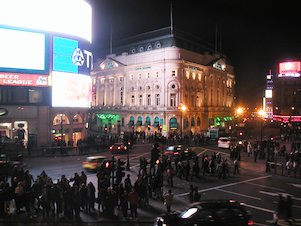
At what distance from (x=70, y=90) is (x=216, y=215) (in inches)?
1567

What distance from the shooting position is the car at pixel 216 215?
1171 centimetres

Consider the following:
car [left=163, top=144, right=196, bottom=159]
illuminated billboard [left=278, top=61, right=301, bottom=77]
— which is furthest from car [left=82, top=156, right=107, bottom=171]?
illuminated billboard [left=278, top=61, right=301, bottom=77]

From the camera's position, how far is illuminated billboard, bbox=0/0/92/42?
42.5 m

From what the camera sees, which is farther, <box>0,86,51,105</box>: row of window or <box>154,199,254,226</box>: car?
<box>0,86,51,105</box>: row of window

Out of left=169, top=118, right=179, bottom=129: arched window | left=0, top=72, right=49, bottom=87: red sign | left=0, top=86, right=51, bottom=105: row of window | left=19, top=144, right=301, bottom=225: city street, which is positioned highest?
left=0, top=72, right=49, bottom=87: red sign

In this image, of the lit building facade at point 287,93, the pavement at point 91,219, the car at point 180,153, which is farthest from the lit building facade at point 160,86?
the pavement at point 91,219

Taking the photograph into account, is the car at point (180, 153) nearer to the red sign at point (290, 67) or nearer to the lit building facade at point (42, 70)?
the lit building facade at point (42, 70)

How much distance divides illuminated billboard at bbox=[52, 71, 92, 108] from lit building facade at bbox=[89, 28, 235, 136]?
14648mm

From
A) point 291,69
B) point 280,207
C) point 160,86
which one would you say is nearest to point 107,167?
point 280,207

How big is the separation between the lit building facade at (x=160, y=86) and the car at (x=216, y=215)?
152 ft

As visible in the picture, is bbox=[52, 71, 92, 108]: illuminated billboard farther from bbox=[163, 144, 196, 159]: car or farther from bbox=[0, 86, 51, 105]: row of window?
bbox=[163, 144, 196, 159]: car

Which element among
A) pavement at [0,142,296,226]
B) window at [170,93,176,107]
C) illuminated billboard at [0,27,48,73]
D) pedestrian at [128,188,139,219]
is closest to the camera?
pavement at [0,142,296,226]

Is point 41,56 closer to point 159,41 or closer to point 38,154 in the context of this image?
point 38,154

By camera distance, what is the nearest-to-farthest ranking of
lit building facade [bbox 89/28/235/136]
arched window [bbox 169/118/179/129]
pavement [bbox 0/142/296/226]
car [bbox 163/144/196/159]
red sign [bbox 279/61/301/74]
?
pavement [bbox 0/142/296/226], car [bbox 163/144/196/159], arched window [bbox 169/118/179/129], lit building facade [bbox 89/28/235/136], red sign [bbox 279/61/301/74]
